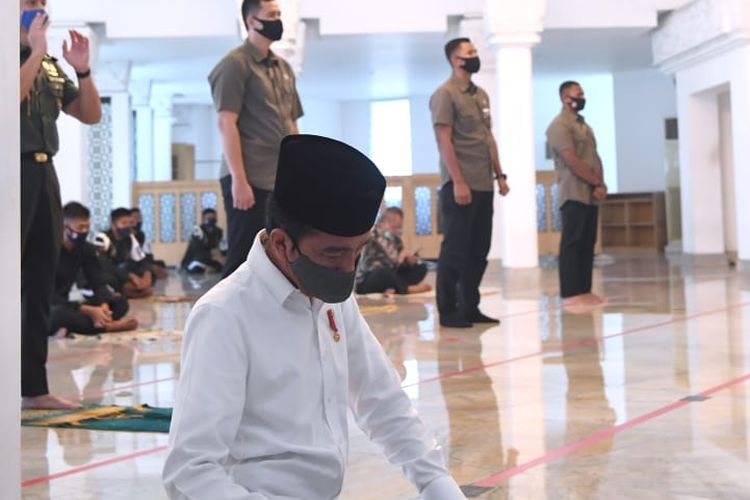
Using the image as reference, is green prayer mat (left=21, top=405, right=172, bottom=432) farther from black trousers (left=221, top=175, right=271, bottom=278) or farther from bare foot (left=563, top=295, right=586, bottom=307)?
bare foot (left=563, top=295, right=586, bottom=307)

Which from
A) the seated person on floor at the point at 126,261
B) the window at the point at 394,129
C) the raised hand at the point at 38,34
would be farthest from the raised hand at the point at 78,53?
the window at the point at 394,129

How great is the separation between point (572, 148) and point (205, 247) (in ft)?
27.8

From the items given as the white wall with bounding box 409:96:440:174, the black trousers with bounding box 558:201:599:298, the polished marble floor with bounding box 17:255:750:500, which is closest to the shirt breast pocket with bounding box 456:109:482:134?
the polished marble floor with bounding box 17:255:750:500

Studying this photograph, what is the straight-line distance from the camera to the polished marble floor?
2.56 m

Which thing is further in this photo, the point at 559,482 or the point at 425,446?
the point at 559,482

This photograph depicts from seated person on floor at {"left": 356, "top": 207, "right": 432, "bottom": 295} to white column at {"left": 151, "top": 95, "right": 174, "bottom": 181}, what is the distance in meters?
9.93

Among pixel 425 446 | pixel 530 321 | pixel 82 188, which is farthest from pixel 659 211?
pixel 425 446

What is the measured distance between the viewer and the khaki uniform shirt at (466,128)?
19.1 feet

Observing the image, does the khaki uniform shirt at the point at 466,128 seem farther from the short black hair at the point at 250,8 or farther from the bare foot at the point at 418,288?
the bare foot at the point at 418,288

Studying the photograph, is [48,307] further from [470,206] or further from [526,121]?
[526,121]

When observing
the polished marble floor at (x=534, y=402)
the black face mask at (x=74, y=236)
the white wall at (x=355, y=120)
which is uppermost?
the white wall at (x=355, y=120)

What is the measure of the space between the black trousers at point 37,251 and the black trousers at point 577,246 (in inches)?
176

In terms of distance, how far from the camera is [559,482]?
8.25ft

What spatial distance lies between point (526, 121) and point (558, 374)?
7545mm
